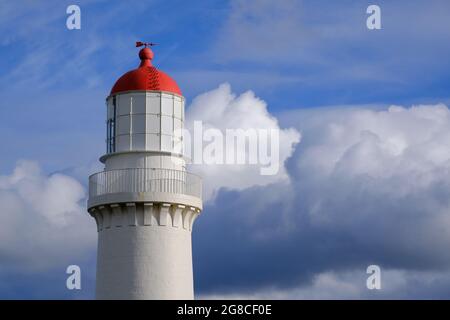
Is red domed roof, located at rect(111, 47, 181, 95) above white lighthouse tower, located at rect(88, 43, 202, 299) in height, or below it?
above

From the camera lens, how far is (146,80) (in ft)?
182

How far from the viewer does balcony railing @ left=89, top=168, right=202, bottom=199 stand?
2144 inches

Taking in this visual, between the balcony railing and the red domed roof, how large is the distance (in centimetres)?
305

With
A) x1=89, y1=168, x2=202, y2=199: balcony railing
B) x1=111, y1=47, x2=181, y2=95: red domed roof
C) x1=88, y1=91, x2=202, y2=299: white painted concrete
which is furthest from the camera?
x1=111, y1=47, x2=181, y2=95: red domed roof

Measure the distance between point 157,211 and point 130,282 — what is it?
2.69m

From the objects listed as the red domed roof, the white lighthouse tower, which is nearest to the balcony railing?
the white lighthouse tower

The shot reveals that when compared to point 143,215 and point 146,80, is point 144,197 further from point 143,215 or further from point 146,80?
point 146,80

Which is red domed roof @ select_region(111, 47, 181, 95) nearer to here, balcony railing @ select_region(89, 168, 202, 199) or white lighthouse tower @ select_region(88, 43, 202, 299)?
white lighthouse tower @ select_region(88, 43, 202, 299)

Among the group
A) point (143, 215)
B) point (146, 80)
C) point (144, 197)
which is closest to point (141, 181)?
point (144, 197)

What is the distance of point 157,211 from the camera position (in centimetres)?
5431

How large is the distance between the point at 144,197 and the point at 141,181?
701mm
